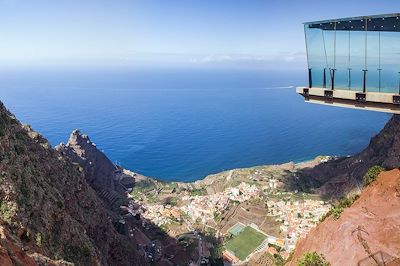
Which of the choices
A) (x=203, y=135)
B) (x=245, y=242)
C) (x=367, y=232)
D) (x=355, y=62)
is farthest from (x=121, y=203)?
(x=203, y=135)

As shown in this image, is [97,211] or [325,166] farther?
[325,166]

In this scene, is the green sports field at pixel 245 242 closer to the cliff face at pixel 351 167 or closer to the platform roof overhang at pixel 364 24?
the cliff face at pixel 351 167

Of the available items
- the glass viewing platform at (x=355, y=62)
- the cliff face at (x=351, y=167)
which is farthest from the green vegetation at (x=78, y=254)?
the cliff face at (x=351, y=167)

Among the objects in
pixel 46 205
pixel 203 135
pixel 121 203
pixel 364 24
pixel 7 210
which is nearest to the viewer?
pixel 364 24

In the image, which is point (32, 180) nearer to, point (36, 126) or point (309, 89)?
point (309, 89)

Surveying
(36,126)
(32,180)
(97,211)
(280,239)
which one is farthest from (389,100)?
(36,126)

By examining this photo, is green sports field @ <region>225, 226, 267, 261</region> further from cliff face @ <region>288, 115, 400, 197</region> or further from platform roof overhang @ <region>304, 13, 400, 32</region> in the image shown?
platform roof overhang @ <region>304, 13, 400, 32</region>

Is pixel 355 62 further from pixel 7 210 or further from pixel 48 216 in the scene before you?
pixel 48 216
